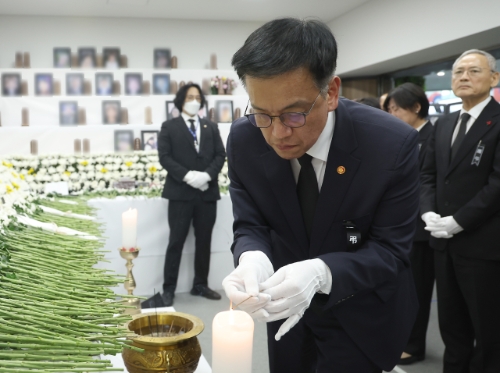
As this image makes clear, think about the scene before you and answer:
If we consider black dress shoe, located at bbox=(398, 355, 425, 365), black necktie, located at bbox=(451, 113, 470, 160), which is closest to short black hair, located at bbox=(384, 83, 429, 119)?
black necktie, located at bbox=(451, 113, 470, 160)

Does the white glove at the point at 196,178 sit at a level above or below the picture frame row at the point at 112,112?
below

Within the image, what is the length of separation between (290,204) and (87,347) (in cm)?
62

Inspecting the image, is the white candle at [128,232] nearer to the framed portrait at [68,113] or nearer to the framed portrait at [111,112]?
the framed portrait at [111,112]

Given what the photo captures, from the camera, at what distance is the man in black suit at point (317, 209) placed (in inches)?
41.5

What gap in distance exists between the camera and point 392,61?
5.95 meters

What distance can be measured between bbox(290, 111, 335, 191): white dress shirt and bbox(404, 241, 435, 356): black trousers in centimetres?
176

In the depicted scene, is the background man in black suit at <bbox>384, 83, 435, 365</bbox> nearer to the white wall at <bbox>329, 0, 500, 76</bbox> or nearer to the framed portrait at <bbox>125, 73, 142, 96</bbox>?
the white wall at <bbox>329, 0, 500, 76</bbox>

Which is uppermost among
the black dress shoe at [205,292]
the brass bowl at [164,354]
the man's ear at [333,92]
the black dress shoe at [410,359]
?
the man's ear at [333,92]

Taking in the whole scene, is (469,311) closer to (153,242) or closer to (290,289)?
(290,289)

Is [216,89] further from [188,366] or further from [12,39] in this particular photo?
[188,366]

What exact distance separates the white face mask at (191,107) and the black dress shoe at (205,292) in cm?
140

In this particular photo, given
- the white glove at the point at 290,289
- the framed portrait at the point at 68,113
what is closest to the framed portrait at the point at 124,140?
the framed portrait at the point at 68,113

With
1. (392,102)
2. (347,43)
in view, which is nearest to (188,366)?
(392,102)

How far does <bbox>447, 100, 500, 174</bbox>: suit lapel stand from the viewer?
233cm
